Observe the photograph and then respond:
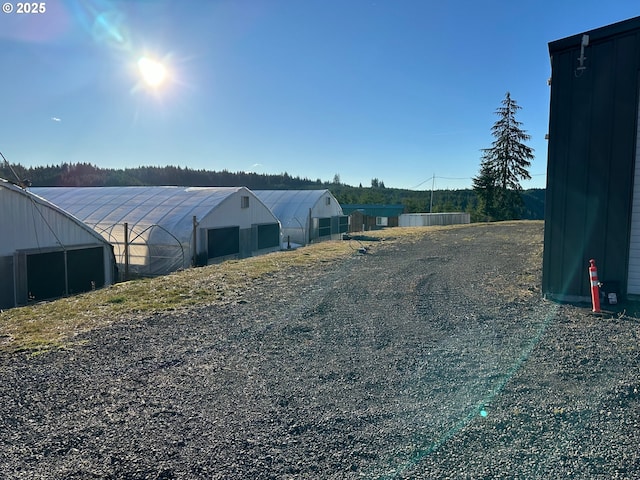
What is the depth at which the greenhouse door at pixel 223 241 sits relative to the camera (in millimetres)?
16750

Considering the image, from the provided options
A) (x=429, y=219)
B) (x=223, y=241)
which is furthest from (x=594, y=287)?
(x=429, y=219)

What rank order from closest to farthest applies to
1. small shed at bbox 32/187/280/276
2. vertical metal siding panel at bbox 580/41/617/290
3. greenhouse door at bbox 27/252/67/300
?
vertical metal siding panel at bbox 580/41/617/290 → greenhouse door at bbox 27/252/67/300 → small shed at bbox 32/187/280/276

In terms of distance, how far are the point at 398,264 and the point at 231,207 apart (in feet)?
29.8

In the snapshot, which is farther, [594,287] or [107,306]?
[107,306]

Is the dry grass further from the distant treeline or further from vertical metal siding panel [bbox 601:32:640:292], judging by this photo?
the distant treeline

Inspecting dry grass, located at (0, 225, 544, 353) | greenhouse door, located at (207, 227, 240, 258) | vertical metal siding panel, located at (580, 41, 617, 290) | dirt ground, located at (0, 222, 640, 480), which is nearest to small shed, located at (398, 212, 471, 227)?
greenhouse door, located at (207, 227, 240, 258)

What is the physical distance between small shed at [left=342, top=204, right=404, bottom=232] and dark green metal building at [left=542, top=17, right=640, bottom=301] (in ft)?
106

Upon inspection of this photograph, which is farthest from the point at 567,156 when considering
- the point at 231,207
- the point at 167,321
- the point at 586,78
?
the point at 231,207

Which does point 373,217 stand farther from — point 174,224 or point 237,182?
point 237,182

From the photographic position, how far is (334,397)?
3.68m

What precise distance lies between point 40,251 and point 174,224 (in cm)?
544

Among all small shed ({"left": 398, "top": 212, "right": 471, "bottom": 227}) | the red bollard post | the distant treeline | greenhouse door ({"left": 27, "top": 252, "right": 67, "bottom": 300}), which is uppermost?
the distant treeline

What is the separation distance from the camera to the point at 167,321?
619cm

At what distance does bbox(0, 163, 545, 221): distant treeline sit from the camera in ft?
201
